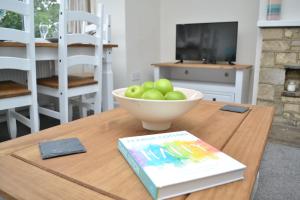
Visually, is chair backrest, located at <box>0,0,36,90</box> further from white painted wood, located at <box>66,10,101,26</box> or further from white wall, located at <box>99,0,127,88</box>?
white wall, located at <box>99,0,127,88</box>

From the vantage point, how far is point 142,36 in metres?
3.48

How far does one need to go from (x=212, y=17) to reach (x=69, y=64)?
7.21ft

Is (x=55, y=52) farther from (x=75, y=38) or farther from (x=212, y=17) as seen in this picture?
(x=212, y=17)

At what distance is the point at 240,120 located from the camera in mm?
973

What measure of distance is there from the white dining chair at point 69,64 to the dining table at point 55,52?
0.25ft

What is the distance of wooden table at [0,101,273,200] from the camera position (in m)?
0.49

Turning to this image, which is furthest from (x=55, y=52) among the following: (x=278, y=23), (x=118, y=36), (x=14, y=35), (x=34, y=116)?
(x=278, y=23)

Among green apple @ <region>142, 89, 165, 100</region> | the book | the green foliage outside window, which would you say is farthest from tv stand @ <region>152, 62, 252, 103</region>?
the book

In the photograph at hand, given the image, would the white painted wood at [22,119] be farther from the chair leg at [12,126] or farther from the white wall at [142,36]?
the white wall at [142,36]

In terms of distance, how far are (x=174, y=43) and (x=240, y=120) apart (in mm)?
2901

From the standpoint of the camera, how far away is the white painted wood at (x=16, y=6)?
4.94 ft

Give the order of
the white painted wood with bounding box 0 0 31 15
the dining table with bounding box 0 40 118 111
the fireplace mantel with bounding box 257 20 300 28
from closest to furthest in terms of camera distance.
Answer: the white painted wood with bounding box 0 0 31 15 → the dining table with bounding box 0 40 118 111 → the fireplace mantel with bounding box 257 20 300 28

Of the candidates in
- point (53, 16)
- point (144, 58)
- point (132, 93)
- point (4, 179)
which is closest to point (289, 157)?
point (132, 93)

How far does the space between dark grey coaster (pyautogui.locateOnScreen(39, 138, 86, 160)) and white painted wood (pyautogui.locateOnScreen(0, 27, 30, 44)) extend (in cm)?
112
